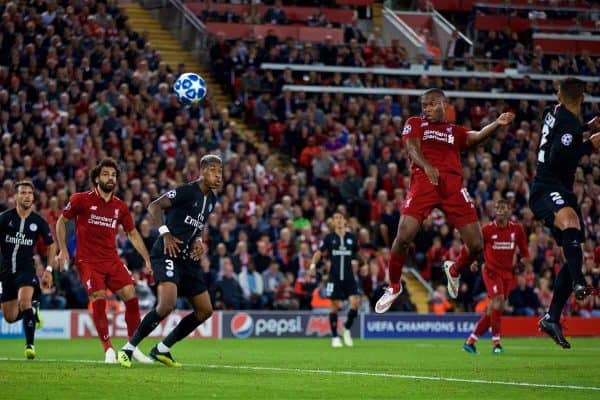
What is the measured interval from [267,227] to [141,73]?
533 cm

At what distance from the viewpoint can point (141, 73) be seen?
31000 mm

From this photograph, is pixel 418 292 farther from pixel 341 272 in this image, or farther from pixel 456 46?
pixel 456 46

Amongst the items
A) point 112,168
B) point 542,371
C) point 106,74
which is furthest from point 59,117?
point 542,371

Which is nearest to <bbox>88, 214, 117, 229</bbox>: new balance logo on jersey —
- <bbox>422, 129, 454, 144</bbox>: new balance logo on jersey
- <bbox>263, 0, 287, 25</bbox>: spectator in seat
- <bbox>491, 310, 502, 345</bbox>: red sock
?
<bbox>422, 129, 454, 144</bbox>: new balance logo on jersey

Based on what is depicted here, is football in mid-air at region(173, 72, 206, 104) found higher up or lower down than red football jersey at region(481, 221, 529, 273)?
higher up

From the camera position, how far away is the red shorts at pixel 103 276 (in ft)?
52.4

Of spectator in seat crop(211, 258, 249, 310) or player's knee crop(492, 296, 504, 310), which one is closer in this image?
player's knee crop(492, 296, 504, 310)

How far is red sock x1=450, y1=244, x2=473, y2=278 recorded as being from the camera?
15312 mm

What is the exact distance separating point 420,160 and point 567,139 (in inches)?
66.9

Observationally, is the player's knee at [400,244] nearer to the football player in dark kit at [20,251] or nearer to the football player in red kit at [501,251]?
the football player in dark kit at [20,251]

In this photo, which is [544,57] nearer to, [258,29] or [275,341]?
[258,29]

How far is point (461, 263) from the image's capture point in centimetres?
1570

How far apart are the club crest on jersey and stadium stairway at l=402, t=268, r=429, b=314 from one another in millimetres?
17229

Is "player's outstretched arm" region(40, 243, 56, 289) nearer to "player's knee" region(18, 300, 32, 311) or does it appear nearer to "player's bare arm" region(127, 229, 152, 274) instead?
"player's knee" region(18, 300, 32, 311)
